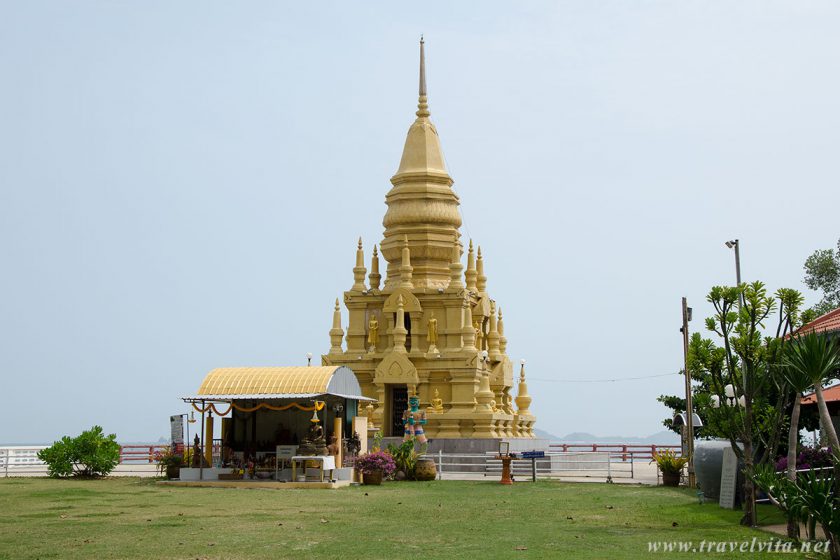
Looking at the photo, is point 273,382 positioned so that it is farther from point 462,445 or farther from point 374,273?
point 374,273

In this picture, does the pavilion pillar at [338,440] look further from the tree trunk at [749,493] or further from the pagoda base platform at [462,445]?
the tree trunk at [749,493]

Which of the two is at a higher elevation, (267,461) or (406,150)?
(406,150)

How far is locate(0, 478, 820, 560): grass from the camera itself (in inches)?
591

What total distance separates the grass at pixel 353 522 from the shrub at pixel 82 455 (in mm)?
4527

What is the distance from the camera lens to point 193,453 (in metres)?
31.2

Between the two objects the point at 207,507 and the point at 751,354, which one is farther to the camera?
the point at 207,507

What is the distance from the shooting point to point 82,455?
1296 inches

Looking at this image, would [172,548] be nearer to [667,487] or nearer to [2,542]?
[2,542]

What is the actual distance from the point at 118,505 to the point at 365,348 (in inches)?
976

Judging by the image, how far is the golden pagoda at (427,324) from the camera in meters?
44.0

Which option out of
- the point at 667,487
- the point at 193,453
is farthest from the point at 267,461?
the point at 667,487

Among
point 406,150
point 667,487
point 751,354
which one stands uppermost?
point 406,150
